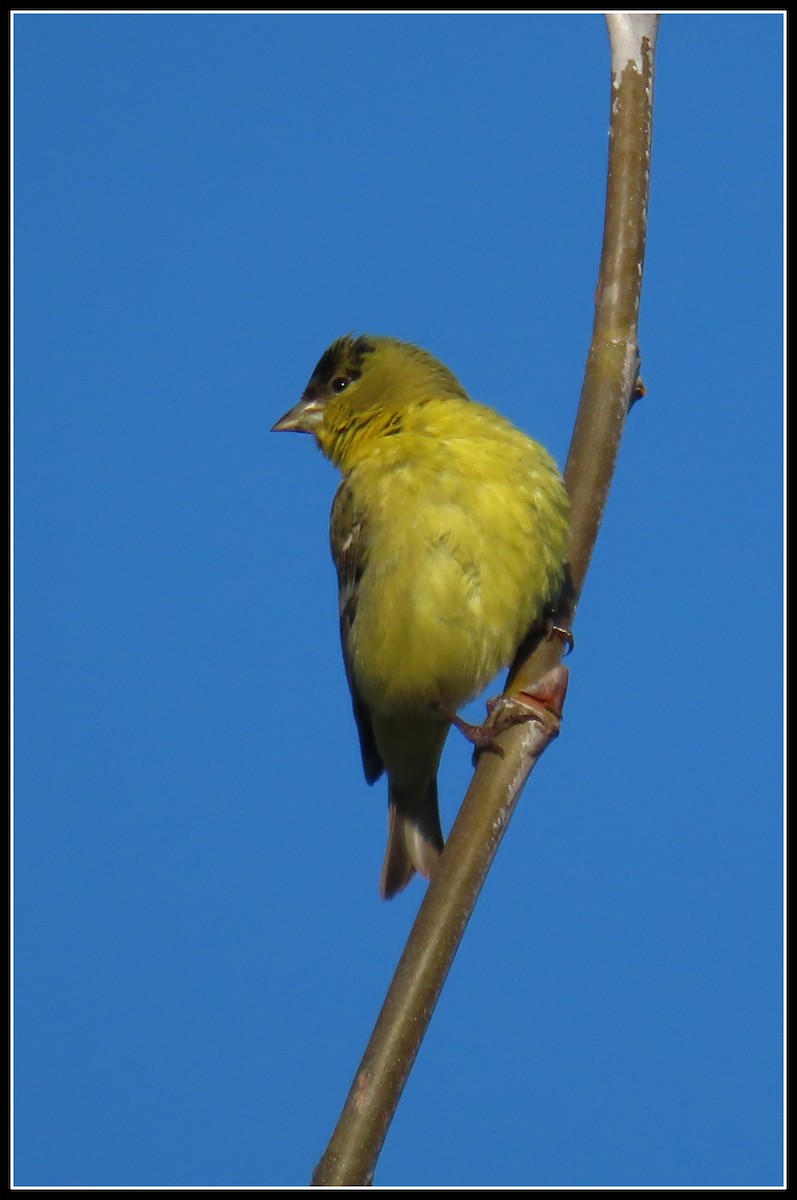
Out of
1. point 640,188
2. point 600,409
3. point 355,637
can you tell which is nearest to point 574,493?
point 600,409

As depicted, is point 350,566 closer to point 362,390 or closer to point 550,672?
point 362,390

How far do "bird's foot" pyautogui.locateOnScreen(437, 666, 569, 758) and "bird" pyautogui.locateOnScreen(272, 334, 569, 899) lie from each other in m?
1.04

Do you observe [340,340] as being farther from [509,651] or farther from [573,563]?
[573,563]

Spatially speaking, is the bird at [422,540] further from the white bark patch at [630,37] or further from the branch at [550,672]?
the white bark patch at [630,37]

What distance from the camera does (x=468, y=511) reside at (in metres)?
5.23

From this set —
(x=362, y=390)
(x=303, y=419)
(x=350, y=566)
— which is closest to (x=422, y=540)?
(x=350, y=566)

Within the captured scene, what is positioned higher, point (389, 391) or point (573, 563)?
point (389, 391)

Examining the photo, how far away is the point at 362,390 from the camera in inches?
238

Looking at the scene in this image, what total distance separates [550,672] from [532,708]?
0.74 ft

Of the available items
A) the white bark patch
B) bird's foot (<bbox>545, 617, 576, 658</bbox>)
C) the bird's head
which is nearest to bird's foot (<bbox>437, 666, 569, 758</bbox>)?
bird's foot (<bbox>545, 617, 576, 658</bbox>)

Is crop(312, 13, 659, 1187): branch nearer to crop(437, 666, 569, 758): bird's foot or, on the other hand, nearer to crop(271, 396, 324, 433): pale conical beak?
crop(437, 666, 569, 758): bird's foot

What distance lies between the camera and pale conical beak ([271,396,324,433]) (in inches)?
243

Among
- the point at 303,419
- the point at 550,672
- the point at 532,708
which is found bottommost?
the point at 532,708

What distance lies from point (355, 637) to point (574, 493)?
188 centimetres
